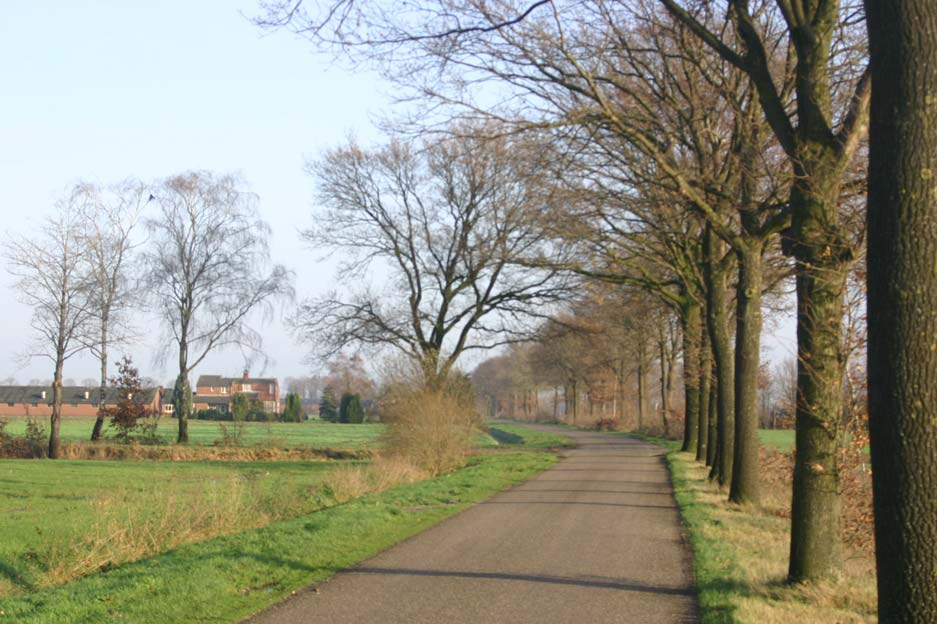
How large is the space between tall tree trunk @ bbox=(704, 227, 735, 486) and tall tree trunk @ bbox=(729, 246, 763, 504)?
3005 millimetres

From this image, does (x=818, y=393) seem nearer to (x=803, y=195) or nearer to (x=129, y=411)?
(x=803, y=195)

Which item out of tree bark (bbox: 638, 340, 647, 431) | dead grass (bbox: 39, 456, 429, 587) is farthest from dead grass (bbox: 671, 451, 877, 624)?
tree bark (bbox: 638, 340, 647, 431)

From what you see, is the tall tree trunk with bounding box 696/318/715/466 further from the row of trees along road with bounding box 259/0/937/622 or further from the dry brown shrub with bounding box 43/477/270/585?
the dry brown shrub with bounding box 43/477/270/585

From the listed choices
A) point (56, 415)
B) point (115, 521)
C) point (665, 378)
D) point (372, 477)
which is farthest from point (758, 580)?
point (665, 378)

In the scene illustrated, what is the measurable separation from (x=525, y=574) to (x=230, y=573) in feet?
10.6

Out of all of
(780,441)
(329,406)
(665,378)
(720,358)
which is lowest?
(780,441)

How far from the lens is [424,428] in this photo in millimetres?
28453

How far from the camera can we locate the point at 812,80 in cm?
968

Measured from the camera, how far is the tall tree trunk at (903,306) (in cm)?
489

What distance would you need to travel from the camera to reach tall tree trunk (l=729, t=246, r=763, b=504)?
16062mm

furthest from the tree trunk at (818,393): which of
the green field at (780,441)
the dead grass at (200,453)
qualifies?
the dead grass at (200,453)

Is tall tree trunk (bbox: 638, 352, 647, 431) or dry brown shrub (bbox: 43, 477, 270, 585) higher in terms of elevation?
tall tree trunk (bbox: 638, 352, 647, 431)

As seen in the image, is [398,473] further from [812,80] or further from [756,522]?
[812,80]

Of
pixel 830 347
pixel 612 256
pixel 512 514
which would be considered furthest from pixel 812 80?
pixel 612 256
